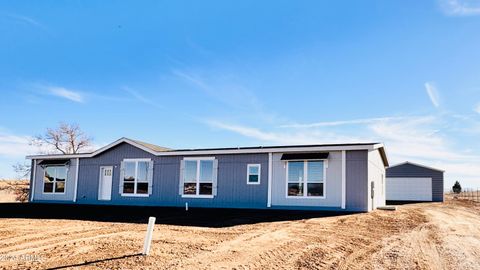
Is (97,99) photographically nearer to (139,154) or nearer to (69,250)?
(139,154)

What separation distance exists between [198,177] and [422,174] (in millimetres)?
22132

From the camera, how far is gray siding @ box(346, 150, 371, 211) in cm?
1614

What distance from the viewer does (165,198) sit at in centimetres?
1983

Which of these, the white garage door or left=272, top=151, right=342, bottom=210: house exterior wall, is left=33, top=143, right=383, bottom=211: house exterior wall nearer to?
left=272, top=151, right=342, bottom=210: house exterior wall

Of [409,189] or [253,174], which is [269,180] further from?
[409,189]

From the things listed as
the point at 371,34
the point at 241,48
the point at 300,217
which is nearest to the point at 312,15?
the point at 371,34

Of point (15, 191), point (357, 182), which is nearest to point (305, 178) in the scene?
point (357, 182)

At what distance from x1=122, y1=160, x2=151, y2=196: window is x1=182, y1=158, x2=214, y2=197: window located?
2328 mm

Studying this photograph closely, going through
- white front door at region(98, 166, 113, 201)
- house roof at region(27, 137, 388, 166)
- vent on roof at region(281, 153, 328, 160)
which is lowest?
white front door at region(98, 166, 113, 201)

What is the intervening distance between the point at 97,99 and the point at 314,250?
1840cm

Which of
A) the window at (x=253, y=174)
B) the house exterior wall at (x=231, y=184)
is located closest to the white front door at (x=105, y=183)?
the house exterior wall at (x=231, y=184)

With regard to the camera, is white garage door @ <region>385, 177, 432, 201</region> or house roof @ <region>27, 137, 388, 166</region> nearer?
house roof @ <region>27, 137, 388, 166</region>

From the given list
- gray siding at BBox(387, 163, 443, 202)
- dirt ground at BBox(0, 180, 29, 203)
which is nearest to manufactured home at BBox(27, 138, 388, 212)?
dirt ground at BBox(0, 180, 29, 203)

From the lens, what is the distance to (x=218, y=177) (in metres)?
18.9
